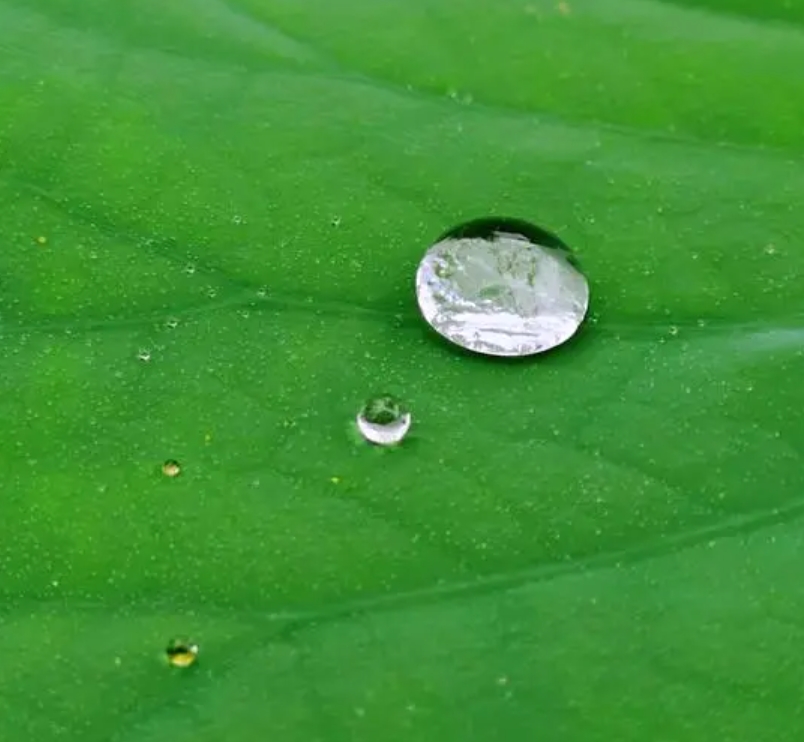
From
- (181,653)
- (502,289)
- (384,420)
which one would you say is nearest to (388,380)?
(384,420)

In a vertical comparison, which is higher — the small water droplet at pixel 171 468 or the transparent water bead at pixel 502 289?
the transparent water bead at pixel 502 289

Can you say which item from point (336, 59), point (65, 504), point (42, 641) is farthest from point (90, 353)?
point (336, 59)

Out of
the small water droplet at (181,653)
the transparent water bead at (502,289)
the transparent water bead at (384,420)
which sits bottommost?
the small water droplet at (181,653)

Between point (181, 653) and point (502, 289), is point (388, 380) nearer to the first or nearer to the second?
point (502, 289)

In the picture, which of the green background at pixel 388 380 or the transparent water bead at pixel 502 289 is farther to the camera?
the transparent water bead at pixel 502 289

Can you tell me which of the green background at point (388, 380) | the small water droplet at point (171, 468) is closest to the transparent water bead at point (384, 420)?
the green background at point (388, 380)

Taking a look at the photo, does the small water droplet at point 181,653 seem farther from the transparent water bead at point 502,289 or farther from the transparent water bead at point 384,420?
the transparent water bead at point 502,289

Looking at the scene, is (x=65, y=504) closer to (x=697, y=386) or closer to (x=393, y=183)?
(x=393, y=183)
